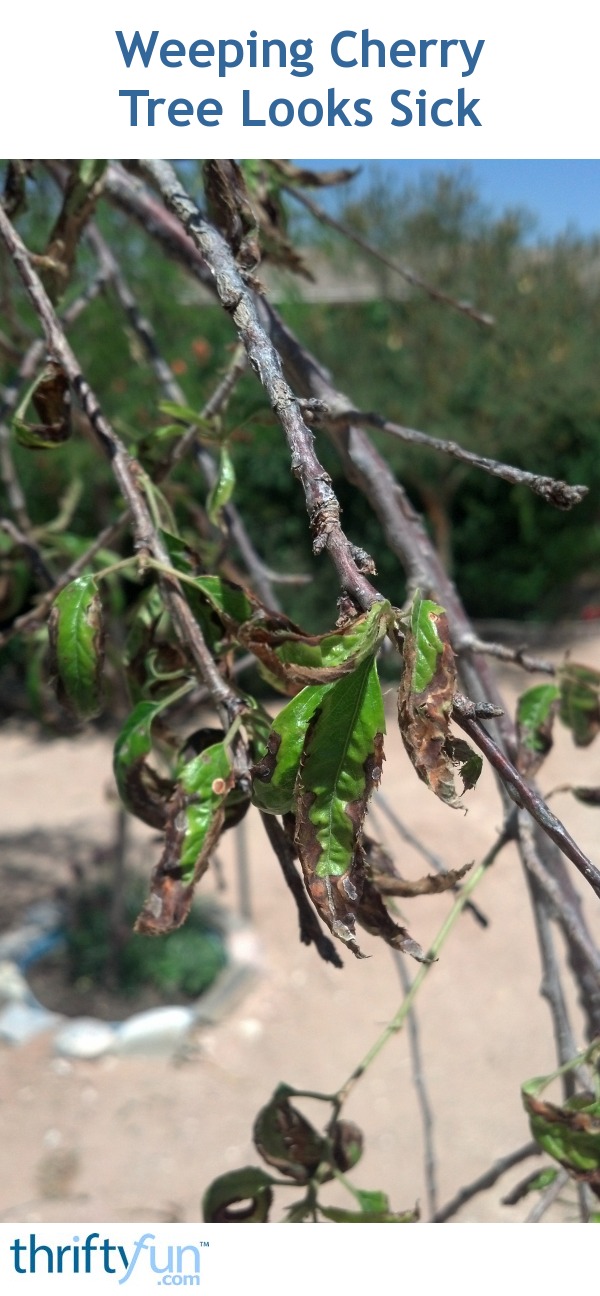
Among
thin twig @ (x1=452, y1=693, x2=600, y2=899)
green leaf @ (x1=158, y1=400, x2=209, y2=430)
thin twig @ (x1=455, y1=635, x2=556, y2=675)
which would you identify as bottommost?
thin twig @ (x1=452, y1=693, x2=600, y2=899)

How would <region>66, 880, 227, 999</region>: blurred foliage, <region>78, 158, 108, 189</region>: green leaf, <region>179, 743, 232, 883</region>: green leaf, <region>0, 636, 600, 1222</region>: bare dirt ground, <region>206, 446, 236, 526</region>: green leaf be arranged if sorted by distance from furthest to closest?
1. <region>66, 880, 227, 999</region>: blurred foliage
2. <region>0, 636, 600, 1222</region>: bare dirt ground
3. <region>78, 158, 108, 189</region>: green leaf
4. <region>206, 446, 236, 526</region>: green leaf
5. <region>179, 743, 232, 883</region>: green leaf

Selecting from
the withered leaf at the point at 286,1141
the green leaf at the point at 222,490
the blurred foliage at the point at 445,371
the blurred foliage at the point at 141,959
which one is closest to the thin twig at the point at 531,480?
the green leaf at the point at 222,490

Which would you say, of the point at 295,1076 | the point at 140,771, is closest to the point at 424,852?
the point at 140,771

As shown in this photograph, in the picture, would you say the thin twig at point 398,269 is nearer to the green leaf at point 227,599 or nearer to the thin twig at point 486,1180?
the green leaf at point 227,599

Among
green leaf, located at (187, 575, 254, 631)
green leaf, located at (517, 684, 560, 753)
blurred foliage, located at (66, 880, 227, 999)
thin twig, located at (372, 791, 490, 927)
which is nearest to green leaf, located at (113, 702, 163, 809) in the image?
green leaf, located at (187, 575, 254, 631)

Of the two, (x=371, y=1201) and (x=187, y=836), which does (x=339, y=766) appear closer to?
(x=187, y=836)

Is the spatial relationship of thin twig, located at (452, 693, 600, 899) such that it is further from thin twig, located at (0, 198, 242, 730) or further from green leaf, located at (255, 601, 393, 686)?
thin twig, located at (0, 198, 242, 730)
